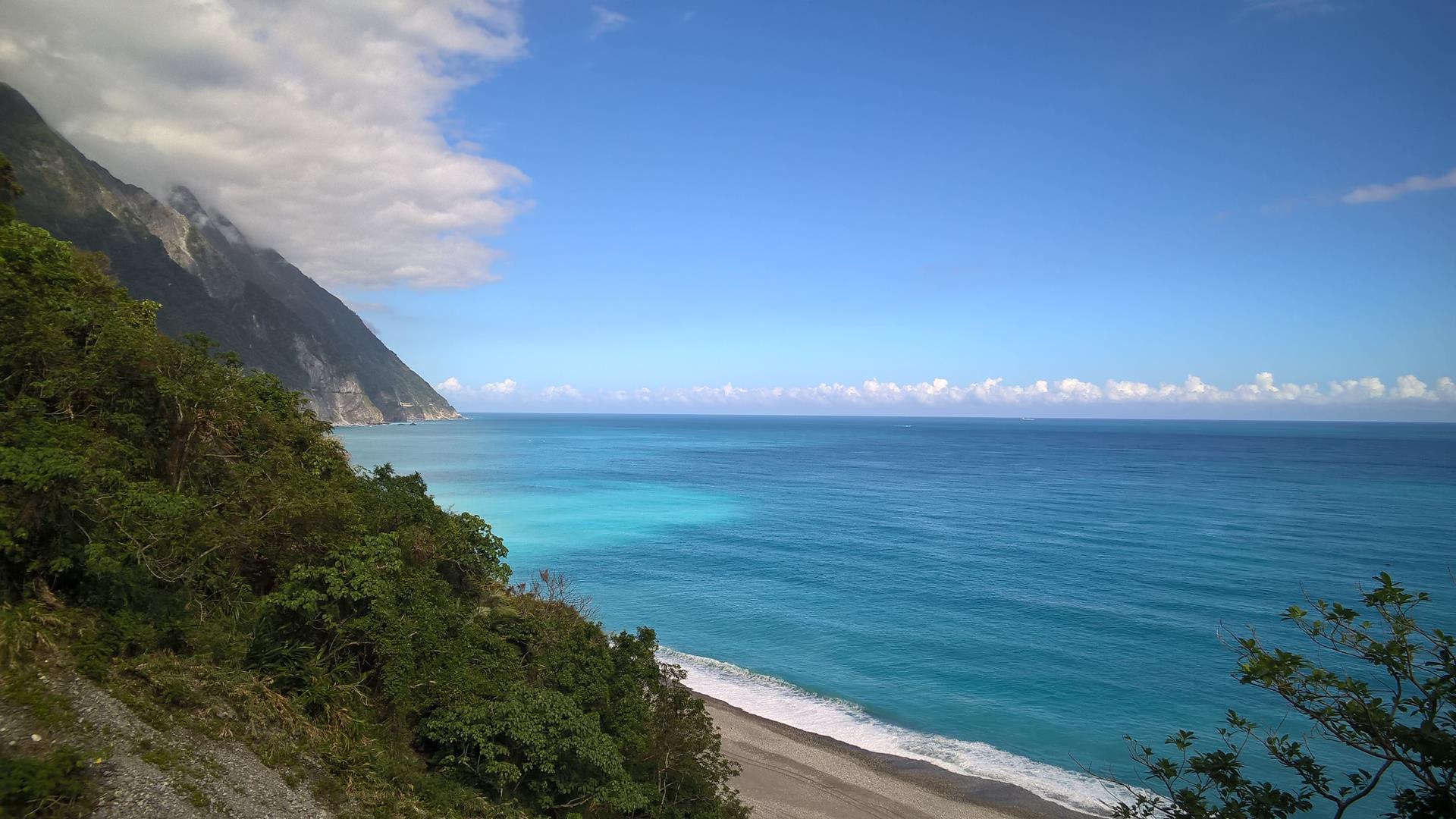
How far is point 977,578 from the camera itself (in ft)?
134

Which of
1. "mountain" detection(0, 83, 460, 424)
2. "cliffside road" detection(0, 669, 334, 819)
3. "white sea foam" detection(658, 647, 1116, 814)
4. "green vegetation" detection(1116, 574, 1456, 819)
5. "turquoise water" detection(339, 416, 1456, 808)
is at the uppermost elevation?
"mountain" detection(0, 83, 460, 424)

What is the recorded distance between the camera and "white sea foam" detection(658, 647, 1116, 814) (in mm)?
20562

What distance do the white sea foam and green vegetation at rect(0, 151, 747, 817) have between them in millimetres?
9443

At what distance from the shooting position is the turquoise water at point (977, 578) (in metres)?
25.1

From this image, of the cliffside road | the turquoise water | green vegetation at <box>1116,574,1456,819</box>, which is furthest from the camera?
the turquoise water

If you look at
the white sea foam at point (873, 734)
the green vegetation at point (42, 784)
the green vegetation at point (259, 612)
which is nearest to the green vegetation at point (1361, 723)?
the green vegetation at point (259, 612)

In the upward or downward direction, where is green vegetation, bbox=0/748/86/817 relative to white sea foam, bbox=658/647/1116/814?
upward

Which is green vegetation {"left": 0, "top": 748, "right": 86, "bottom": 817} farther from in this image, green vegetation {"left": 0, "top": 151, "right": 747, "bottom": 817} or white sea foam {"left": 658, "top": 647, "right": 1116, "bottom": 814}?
white sea foam {"left": 658, "top": 647, "right": 1116, "bottom": 814}

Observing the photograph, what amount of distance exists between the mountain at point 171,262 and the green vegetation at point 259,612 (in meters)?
35.0

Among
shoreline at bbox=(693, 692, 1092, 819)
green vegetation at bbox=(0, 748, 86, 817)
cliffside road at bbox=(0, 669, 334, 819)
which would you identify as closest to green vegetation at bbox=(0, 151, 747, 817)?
cliffside road at bbox=(0, 669, 334, 819)

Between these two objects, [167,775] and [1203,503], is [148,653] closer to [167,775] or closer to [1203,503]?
[167,775]

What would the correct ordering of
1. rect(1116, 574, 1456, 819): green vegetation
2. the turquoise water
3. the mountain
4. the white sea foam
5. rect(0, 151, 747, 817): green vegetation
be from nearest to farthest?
1. rect(1116, 574, 1456, 819): green vegetation
2. rect(0, 151, 747, 817): green vegetation
3. the white sea foam
4. the turquoise water
5. the mountain

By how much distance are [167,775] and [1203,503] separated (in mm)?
78268

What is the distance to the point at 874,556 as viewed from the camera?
151ft
